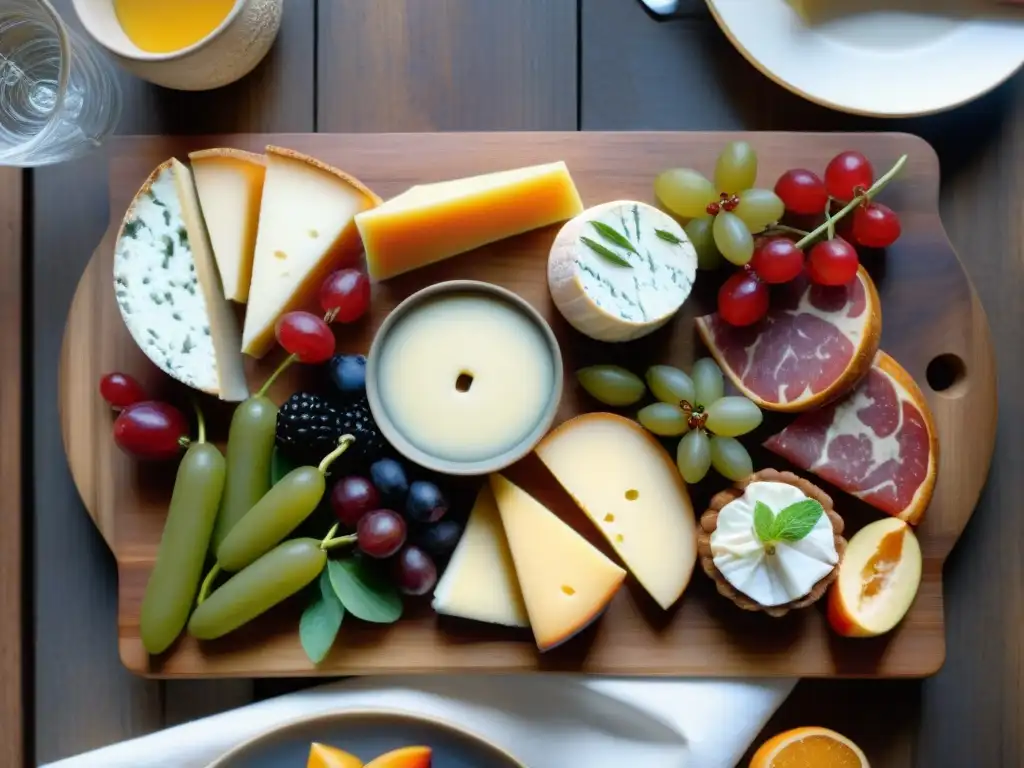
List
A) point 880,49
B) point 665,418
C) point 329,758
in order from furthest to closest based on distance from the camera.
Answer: point 880,49, point 665,418, point 329,758

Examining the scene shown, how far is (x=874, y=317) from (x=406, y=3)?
698 mm

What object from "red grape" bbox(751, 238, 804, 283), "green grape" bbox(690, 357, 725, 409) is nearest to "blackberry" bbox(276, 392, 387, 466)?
"green grape" bbox(690, 357, 725, 409)

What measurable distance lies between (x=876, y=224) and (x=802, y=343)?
0.16 metres

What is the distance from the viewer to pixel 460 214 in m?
1.14

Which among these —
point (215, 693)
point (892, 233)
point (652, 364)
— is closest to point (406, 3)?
point (652, 364)

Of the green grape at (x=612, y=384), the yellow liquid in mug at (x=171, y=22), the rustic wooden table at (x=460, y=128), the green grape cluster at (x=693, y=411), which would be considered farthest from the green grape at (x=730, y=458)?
the yellow liquid in mug at (x=171, y=22)

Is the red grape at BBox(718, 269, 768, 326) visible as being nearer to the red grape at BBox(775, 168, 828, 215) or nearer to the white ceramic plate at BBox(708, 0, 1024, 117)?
the red grape at BBox(775, 168, 828, 215)

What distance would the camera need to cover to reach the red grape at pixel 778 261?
3.65ft

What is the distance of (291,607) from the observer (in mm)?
1142

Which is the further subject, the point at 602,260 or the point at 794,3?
the point at 794,3

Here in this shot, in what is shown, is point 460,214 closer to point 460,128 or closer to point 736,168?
point 460,128

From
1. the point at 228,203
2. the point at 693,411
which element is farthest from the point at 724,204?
the point at 228,203

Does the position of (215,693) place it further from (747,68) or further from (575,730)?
(747,68)

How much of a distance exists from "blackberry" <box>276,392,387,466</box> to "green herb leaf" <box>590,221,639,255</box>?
331mm
